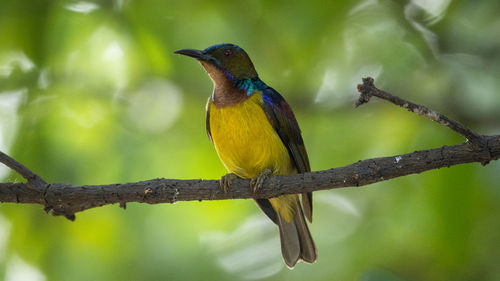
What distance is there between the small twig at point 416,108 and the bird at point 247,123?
1484mm

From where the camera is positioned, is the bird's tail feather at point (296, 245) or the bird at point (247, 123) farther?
the bird's tail feather at point (296, 245)

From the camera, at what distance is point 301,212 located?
4.98 metres

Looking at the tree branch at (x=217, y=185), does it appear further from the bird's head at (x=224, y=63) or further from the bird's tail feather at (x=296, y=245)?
the bird's tail feather at (x=296, y=245)

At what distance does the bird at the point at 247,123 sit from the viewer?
14.1 ft

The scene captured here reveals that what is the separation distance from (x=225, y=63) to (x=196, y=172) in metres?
1.15

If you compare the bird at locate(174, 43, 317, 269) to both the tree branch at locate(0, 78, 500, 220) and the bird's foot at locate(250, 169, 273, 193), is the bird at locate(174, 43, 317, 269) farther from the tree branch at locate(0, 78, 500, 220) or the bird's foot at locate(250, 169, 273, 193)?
the tree branch at locate(0, 78, 500, 220)

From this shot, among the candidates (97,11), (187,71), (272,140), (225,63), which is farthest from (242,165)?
(97,11)

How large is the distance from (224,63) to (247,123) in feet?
1.89

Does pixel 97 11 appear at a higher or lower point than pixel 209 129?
higher

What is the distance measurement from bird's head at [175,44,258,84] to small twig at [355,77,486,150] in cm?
191

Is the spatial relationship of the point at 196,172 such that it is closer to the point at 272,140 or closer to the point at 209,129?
the point at 209,129

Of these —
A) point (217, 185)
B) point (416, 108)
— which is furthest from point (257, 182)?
point (416, 108)

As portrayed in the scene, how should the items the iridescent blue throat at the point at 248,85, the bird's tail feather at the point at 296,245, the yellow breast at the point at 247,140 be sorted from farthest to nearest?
the bird's tail feather at the point at 296,245 → the iridescent blue throat at the point at 248,85 → the yellow breast at the point at 247,140

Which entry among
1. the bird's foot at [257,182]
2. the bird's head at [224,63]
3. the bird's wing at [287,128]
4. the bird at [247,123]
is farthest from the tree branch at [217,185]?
the bird's head at [224,63]
